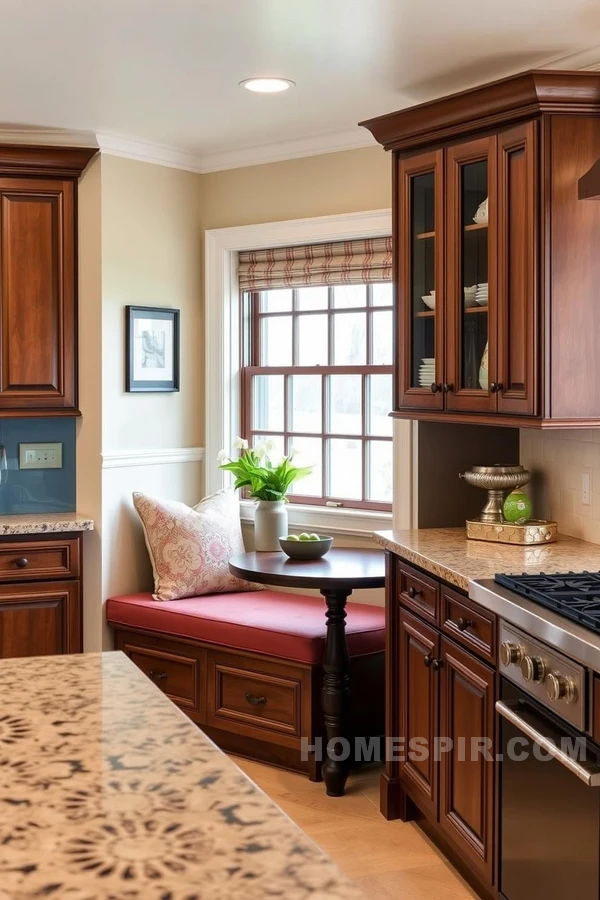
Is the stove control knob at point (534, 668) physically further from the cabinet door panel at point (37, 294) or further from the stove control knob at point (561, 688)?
the cabinet door panel at point (37, 294)

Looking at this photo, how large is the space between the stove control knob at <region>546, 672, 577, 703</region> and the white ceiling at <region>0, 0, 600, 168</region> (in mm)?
1913

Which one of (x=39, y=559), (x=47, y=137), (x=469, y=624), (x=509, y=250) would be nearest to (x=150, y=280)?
(x=47, y=137)

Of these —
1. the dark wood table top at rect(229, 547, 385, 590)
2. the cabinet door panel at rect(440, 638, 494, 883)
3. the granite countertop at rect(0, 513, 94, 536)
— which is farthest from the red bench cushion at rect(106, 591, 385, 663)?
the cabinet door panel at rect(440, 638, 494, 883)

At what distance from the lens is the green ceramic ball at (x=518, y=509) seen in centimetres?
328

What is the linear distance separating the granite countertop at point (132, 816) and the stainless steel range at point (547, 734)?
1064 millimetres

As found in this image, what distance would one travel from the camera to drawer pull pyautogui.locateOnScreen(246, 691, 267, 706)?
388cm

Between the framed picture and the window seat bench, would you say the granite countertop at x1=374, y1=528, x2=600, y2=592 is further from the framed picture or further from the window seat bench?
the framed picture

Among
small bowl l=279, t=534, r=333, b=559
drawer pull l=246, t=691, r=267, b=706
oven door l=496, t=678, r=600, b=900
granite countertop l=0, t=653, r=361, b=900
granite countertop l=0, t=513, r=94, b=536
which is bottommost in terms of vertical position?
drawer pull l=246, t=691, r=267, b=706

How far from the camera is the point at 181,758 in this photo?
1.16 metres

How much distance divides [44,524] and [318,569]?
50.5 inches

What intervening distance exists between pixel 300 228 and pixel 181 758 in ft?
11.9

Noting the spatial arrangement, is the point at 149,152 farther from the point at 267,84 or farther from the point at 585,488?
the point at 585,488

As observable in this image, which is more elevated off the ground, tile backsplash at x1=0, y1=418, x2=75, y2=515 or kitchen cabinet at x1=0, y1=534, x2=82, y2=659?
tile backsplash at x1=0, y1=418, x2=75, y2=515

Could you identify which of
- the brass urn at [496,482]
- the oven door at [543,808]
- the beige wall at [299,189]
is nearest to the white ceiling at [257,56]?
the beige wall at [299,189]
